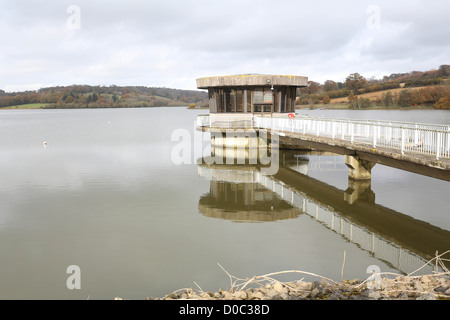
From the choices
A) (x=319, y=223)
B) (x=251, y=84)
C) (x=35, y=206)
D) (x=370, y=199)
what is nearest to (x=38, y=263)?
(x=35, y=206)

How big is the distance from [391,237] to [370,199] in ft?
16.9

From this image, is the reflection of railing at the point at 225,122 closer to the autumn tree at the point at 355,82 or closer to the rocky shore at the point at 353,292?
the rocky shore at the point at 353,292

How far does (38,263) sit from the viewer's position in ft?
35.7

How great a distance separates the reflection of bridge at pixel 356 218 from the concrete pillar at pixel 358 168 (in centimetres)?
129

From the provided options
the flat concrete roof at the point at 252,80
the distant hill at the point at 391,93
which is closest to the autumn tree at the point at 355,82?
the distant hill at the point at 391,93

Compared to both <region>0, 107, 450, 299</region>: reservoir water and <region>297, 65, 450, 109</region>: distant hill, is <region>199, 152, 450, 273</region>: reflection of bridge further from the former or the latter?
<region>297, 65, 450, 109</region>: distant hill

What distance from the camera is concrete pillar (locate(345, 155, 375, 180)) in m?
19.2

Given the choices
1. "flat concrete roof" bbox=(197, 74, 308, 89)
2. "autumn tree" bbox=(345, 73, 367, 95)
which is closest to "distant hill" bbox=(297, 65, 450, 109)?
"autumn tree" bbox=(345, 73, 367, 95)

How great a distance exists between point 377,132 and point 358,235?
9095 millimetres

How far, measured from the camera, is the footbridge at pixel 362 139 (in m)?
13.1

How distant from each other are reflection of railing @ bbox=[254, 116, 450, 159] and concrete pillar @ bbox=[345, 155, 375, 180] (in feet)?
3.23

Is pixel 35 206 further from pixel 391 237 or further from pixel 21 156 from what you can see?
pixel 21 156
